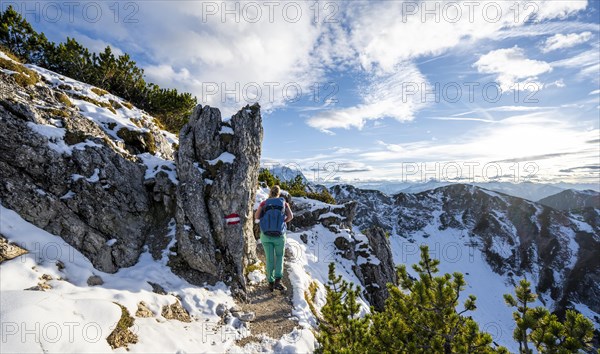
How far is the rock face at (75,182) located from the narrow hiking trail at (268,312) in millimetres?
5700

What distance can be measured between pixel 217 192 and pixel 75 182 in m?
6.22

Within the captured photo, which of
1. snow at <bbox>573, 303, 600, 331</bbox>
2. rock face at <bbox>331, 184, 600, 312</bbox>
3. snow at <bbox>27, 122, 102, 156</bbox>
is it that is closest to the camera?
snow at <bbox>27, 122, 102, 156</bbox>

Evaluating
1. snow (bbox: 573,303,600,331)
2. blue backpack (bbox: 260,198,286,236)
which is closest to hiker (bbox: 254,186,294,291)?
blue backpack (bbox: 260,198,286,236)

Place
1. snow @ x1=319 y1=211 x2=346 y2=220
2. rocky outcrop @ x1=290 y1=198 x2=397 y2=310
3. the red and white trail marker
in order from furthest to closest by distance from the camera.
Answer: snow @ x1=319 y1=211 x2=346 y2=220 → rocky outcrop @ x1=290 y1=198 x2=397 y2=310 → the red and white trail marker

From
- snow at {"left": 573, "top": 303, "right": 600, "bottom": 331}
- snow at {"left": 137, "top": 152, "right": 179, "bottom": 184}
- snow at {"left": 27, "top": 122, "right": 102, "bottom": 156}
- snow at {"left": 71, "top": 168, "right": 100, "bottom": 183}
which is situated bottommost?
snow at {"left": 573, "top": 303, "right": 600, "bottom": 331}

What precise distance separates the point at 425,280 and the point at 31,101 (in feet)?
62.8

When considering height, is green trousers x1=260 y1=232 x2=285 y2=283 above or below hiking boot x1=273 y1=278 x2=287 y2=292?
above

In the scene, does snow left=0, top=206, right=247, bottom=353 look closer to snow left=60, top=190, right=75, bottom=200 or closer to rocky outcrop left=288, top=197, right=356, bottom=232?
snow left=60, top=190, right=75, bottom=200

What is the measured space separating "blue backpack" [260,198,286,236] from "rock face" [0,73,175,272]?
6045 millimetres

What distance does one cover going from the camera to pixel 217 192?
14.8 meters

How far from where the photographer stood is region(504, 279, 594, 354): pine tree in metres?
5.16

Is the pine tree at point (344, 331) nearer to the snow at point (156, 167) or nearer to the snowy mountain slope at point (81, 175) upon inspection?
the snowy mountain slope at point (81, 175)

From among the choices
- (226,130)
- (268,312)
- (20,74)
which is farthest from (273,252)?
(20,74)

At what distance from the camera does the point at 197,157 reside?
16.0m
